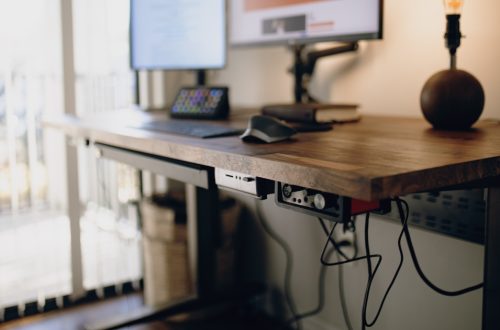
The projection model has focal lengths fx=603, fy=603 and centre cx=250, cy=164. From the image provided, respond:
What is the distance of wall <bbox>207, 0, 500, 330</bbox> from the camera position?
5.18 feet

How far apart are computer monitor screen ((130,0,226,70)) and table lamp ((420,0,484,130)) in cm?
81

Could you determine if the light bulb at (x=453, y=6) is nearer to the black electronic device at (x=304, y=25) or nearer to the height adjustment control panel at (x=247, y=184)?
the black electronic device at (x=304, y=25)

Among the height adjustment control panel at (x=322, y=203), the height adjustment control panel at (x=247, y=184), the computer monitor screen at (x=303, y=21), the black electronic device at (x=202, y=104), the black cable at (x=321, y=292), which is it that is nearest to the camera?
the height adjustment control panel at (x=322, y=203)

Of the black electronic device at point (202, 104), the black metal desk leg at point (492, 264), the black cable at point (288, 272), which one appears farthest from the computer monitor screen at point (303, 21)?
the black cable at point (288, 272)

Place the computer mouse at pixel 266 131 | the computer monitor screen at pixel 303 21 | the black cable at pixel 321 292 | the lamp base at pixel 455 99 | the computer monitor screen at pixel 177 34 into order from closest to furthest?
1. the computer mouse at pixel 266 131
2. the lamp base at pixel 455 99
3. the computer monitor screen at pixel 303 21
4. the computer monitor screen at pixel 177 34
5. the black cable at pixel 321 292

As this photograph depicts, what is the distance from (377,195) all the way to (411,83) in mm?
1032

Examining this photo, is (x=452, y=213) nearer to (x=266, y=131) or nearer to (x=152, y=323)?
(x=266, y=131)

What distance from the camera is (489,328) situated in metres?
1.11

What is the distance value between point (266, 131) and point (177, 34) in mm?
964

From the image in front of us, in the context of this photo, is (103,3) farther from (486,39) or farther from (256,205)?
(486,39)

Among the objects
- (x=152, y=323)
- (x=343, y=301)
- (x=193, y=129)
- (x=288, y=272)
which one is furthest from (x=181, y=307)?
(x=193, y=129)

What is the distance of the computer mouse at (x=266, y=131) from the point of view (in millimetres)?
1224

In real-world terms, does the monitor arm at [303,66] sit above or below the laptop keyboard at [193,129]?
above

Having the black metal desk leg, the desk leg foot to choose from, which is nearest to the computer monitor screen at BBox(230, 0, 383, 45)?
the black metal desk leg
